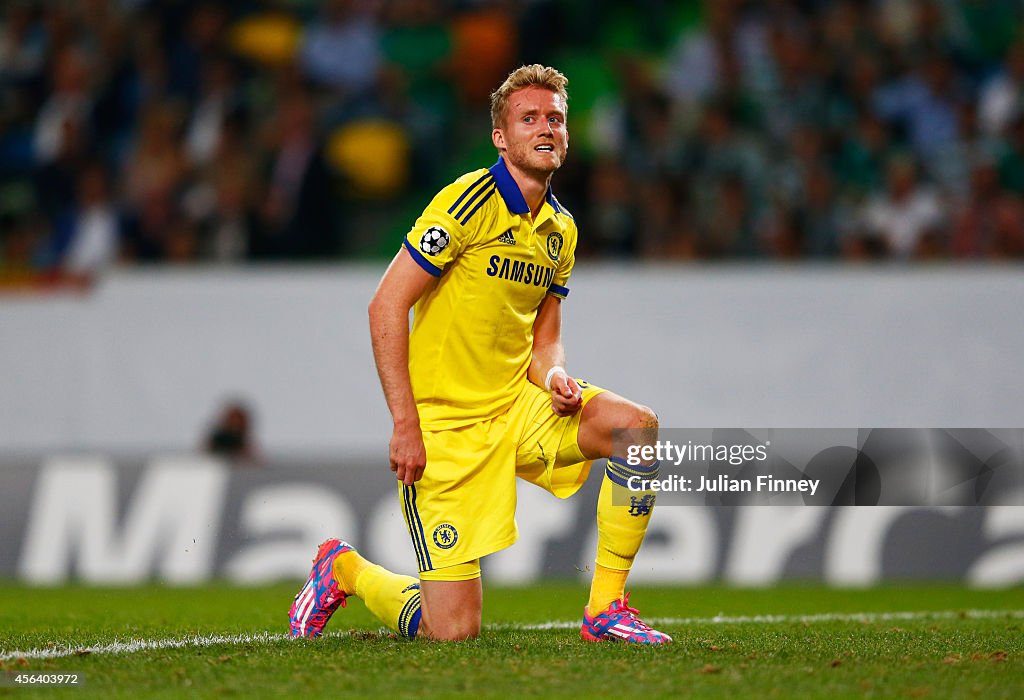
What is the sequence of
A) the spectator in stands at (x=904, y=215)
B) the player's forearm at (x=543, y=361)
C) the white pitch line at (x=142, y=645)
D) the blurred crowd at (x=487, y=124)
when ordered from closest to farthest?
the white pitch line at (x=142, y=645) < the player's forearm at (x=543, y=361) < the spectator in stands at (x=904, y=215) < the blurred crowd at (x=487, y=124)

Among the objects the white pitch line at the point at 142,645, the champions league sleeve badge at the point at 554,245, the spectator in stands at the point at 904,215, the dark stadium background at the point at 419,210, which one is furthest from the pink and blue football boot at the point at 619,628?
the spectator in stands at the point at 904,215

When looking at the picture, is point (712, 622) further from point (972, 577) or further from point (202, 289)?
point (202, 289)

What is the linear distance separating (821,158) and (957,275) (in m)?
1.68

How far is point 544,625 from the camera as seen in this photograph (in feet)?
22.5

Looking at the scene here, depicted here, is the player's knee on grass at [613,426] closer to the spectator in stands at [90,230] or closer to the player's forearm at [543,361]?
the player's forearm at [543,361]

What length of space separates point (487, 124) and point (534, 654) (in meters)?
8.81

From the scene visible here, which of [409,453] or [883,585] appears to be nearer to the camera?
[409,453]

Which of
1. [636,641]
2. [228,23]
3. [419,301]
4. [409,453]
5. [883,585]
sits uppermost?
[228,23]

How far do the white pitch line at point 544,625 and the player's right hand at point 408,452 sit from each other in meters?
1.00

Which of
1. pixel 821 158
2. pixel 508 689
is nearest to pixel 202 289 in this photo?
pixel 821 158

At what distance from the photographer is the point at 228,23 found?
14102 mm

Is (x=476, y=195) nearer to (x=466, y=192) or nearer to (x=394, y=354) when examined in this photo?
(x=466, y=192)

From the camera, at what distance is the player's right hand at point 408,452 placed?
5.79 m

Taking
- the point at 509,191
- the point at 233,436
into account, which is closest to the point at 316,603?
the point at 509,191
